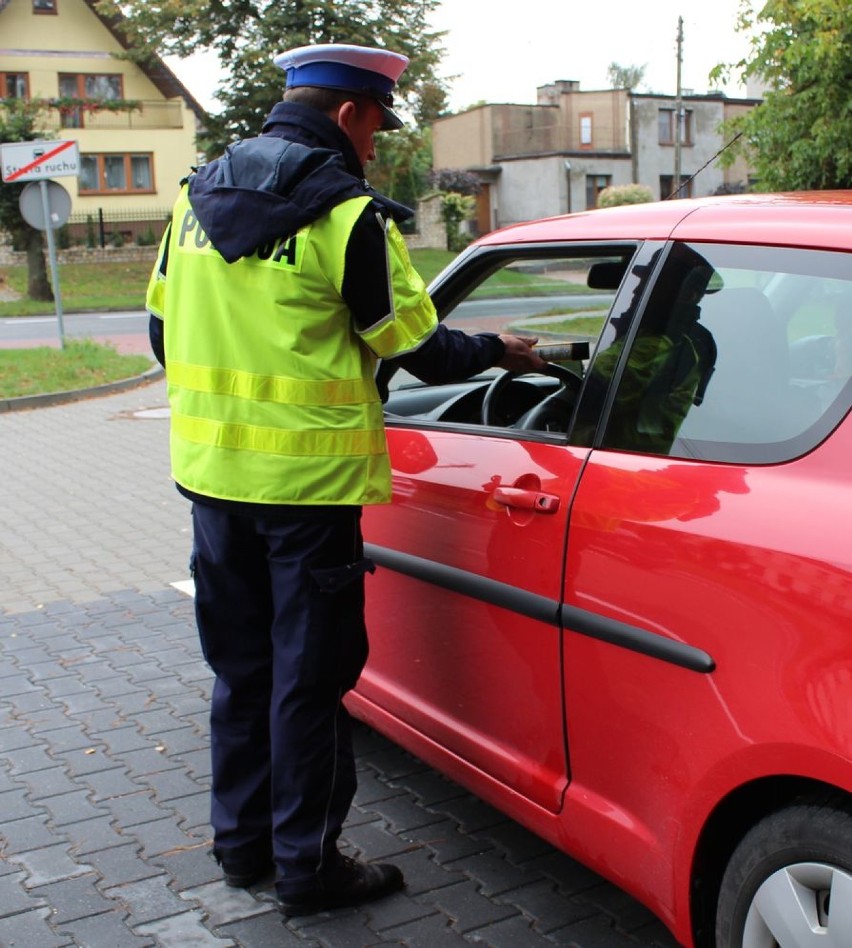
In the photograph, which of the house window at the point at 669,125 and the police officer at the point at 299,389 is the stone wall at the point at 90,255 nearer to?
the house window at the point at 669,125

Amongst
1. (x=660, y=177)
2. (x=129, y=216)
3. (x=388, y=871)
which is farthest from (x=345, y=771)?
(x=660, y=177)

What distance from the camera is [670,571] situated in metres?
2.40

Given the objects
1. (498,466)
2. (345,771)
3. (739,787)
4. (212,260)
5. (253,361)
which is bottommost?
(345,771)

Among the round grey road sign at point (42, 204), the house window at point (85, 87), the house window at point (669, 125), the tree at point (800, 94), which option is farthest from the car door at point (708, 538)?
the house window at point (669, 125)

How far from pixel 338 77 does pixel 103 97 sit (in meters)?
43.5

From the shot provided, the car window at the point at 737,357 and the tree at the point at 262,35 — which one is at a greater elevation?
the tree at the point at 262,35

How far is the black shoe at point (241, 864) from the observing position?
3248 mm

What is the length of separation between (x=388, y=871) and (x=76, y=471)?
6902mm

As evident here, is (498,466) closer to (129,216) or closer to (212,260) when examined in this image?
(212,260)

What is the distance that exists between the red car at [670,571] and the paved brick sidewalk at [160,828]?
0.31m

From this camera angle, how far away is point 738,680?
7.38 feet

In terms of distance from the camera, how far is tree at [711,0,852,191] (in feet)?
26.7

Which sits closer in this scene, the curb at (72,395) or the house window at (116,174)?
the curb at (72,395)

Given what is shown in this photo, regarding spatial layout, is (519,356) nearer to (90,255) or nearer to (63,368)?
(63,368)
